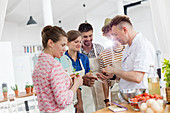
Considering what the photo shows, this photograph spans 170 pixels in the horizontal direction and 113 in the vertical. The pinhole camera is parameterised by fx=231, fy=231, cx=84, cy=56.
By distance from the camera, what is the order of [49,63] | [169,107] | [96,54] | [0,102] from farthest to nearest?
1. [0,102]
2. [96,54]
3. [49,63]
4. [169,107]

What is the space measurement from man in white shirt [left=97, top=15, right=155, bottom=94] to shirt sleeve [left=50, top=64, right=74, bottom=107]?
0.48m

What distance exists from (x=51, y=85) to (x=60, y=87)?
69 millimetres

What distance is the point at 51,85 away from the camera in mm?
1705

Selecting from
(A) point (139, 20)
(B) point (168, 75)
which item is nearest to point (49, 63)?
(B) point (168, 75)

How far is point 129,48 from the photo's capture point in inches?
81.1

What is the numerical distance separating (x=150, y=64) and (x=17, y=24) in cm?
911

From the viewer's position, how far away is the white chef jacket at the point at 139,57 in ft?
6.18

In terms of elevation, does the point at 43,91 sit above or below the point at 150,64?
below

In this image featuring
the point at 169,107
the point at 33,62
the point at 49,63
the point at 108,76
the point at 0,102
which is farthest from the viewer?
the point at 33,62

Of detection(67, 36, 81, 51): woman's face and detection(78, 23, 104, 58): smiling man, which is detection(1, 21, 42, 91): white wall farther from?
detection(67, 36, 81, 51): woman's face

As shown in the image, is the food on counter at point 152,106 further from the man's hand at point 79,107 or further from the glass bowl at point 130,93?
the man's hand at point 79,107

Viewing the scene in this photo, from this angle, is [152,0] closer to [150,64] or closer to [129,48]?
[129,48]

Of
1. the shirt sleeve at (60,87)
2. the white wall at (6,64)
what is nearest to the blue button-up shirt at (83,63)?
the shirt sleeve at (60,87)

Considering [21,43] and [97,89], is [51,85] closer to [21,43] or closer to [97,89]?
[97,89]
